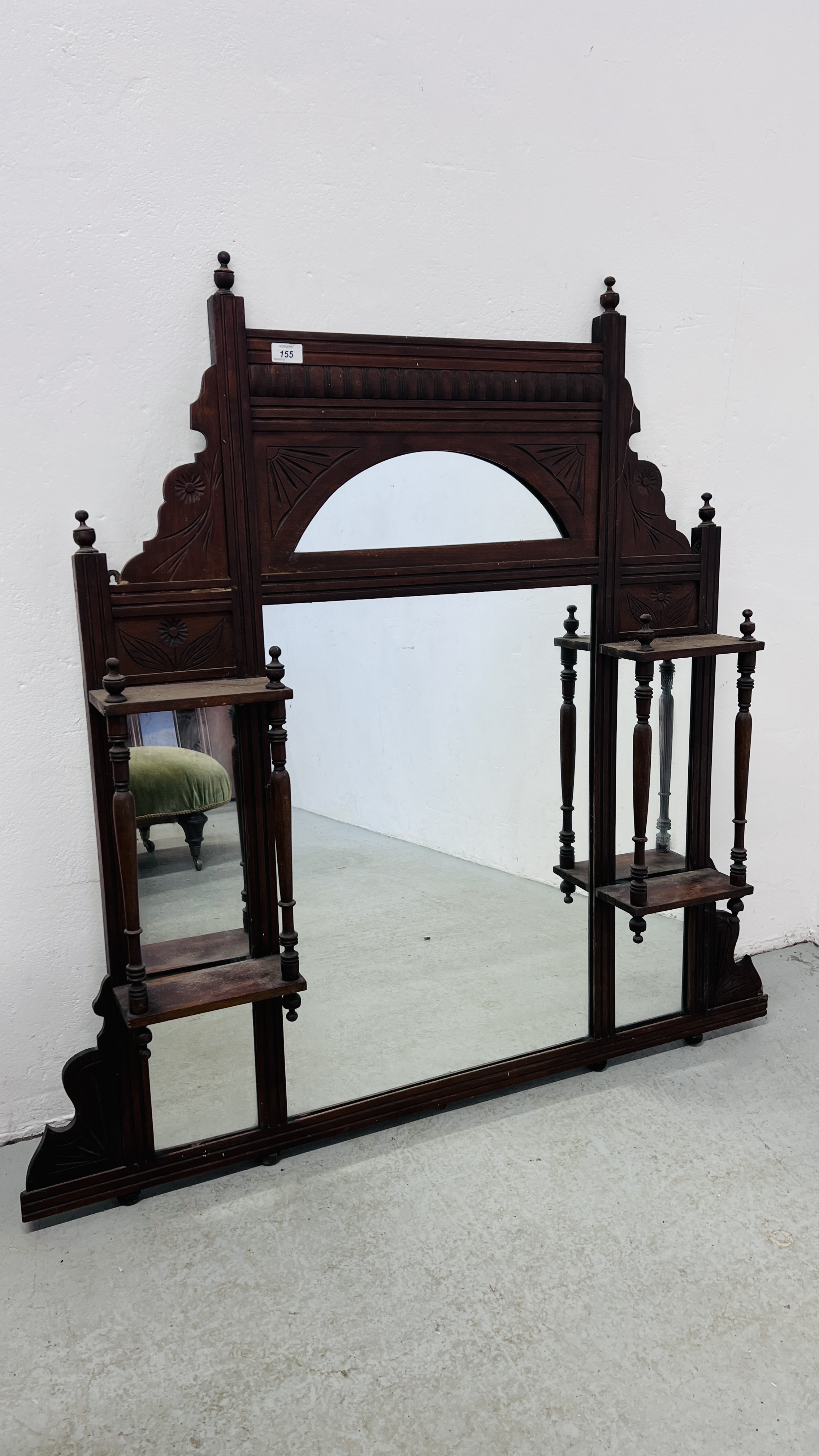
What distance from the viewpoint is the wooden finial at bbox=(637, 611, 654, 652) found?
228 cm

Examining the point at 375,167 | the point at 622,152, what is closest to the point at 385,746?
the point at 375,167

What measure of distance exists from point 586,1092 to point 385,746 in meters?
0.94

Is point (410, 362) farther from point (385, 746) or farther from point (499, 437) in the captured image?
point (385, 746)

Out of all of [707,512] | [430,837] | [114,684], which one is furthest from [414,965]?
[707,512]

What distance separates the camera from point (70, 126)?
187 centimetres

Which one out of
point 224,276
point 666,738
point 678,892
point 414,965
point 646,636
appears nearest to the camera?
point 224,276

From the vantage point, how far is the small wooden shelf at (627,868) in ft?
8.31

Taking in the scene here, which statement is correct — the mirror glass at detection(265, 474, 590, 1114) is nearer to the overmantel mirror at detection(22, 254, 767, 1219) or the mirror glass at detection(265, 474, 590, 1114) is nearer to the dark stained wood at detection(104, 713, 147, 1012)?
the overmantel mirror at detection(22, 254, 767, 1219)

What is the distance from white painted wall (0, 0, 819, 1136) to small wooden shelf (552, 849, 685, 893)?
2.82 feet

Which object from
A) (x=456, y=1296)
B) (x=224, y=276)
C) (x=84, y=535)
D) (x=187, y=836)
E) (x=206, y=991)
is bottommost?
(x=456, y=1296)

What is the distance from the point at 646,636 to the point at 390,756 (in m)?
0.64

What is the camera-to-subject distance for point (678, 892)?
253cm

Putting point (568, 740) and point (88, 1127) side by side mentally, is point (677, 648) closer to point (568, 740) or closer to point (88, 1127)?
point (568, 740)

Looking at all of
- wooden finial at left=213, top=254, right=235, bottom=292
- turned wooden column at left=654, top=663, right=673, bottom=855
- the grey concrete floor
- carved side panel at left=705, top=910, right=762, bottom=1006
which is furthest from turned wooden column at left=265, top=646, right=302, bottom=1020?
carved side panel at left=705, top=910, right=762, bottom=1006
